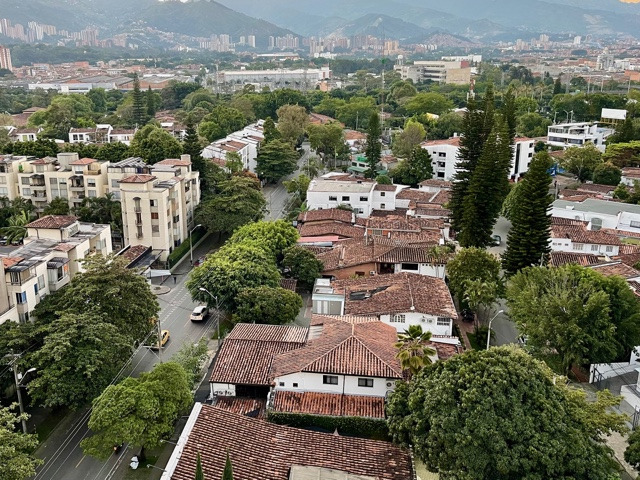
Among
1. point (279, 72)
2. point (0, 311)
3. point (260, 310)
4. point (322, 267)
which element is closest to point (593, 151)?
point (322, 267)

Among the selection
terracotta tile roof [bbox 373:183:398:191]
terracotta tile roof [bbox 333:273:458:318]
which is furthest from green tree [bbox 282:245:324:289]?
terracotta tile roof [bbox 373:183:398:191]

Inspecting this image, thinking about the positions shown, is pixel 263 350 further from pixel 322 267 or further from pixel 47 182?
pixel 47 182

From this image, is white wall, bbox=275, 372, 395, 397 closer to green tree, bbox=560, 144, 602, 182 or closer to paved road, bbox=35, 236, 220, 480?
paved road, bbox=35, 236, 220, 480

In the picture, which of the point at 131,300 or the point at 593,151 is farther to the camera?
the point at 593,151

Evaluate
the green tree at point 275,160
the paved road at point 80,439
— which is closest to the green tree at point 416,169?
the green tree at point 275,160

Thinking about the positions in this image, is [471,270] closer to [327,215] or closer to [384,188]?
[327,215]

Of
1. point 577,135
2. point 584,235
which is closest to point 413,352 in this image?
point 584,235

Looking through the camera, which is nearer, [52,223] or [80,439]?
[80,439]

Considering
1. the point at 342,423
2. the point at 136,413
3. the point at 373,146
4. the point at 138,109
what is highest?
the point at 138,109
